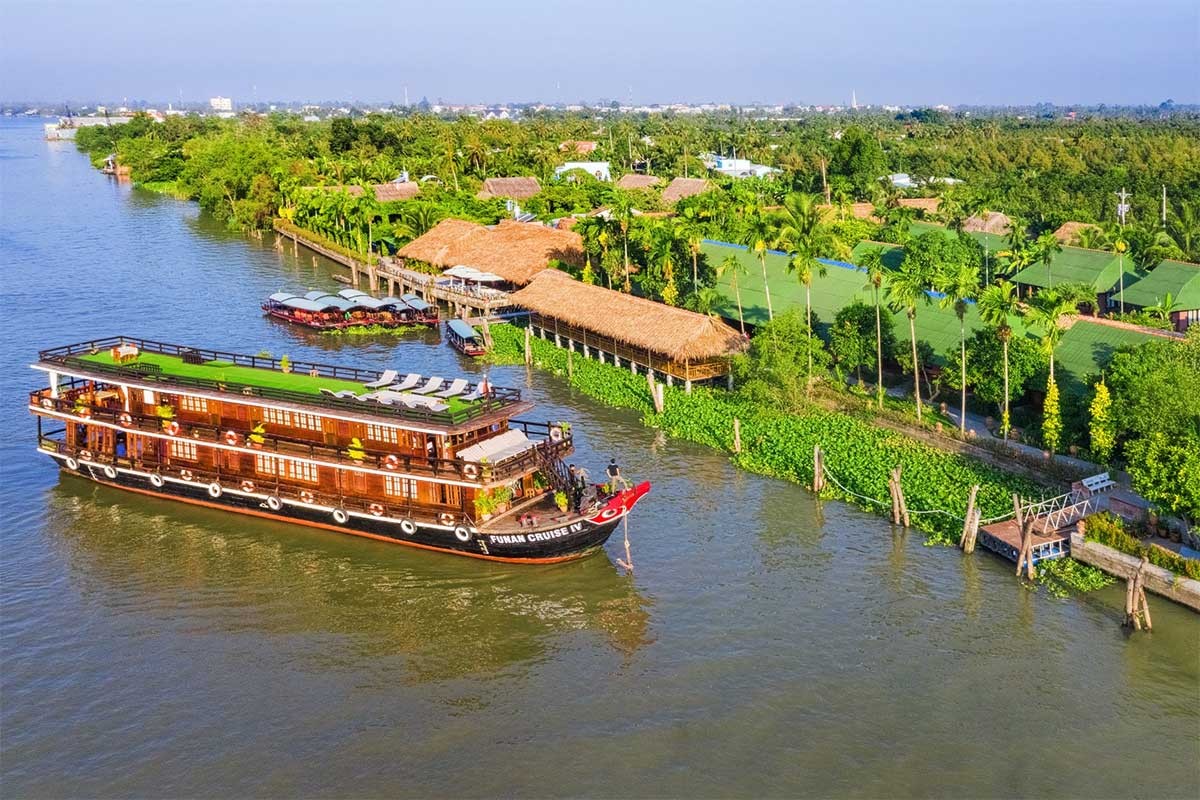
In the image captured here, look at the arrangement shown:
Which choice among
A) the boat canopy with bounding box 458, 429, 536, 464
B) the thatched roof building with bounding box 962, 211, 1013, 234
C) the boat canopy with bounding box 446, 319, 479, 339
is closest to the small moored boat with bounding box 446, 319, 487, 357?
the boat canopy with bounding box 446, 319, 479, 339

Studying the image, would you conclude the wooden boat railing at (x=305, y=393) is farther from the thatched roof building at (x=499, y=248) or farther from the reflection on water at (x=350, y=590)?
the thatched roof building at (x=499, y=248)

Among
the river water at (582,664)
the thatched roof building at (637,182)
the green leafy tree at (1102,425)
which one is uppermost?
the thatched roof building at (637,182)

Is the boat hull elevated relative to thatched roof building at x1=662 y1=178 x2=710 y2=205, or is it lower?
lower

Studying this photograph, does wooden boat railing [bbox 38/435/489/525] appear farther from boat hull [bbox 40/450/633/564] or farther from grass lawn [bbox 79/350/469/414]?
grass lawn [bbox 79/350/469/414]

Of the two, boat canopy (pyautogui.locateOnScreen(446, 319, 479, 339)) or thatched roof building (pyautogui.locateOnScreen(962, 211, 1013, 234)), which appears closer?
boat canopy (pyautogui.locateOnScreen(446, 319, 479, 339))

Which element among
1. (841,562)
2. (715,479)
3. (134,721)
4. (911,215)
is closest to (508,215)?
(911,215)

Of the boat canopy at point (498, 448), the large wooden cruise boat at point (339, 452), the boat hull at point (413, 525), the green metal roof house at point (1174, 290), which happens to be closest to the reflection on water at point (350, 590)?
the boat hull at point (413, 525)
